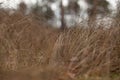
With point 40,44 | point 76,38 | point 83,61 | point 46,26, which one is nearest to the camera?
point 83,61

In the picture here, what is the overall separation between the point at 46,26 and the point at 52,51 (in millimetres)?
1489

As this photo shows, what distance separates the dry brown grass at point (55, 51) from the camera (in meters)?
7.25

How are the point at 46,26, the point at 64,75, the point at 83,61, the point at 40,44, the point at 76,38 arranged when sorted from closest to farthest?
the point at 64,75, the point at 83,61, the point at 76,38, the point at 40,44, the point at 46,26

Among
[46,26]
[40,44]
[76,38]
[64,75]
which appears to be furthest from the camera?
[46,26]

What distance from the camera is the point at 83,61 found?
7.63 metres

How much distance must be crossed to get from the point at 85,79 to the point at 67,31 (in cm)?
146

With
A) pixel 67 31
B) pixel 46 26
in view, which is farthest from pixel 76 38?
pixel 46 26

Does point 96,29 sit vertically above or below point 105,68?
above

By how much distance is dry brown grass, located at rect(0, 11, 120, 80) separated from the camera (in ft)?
23.8

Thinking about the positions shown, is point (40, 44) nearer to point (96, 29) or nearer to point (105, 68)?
point (96, 29)

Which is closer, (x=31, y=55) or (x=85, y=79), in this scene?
(x=85, y=79)

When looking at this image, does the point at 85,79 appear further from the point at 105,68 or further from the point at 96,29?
the point at 96,29

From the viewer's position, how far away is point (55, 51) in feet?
26.3

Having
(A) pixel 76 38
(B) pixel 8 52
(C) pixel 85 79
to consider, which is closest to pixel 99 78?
(C) pixel 85 79
